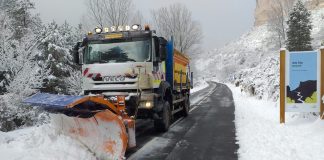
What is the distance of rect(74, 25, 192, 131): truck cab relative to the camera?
9.84 meters

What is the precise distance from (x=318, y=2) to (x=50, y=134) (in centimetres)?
11130

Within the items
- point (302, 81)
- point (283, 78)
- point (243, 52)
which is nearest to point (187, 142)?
point (283, 78)

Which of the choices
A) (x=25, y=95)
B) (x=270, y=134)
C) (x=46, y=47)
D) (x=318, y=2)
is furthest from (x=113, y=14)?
(x=318, y=2)

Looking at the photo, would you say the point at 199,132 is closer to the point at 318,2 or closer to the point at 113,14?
the point at 113,14

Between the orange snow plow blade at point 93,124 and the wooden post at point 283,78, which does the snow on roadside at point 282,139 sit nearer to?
the wooden post at point 283,78

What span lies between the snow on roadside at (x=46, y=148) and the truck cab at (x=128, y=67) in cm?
232

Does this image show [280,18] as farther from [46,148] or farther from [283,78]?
[46,148]

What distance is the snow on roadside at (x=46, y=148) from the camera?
6.59 m

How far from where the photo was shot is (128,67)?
9859mm

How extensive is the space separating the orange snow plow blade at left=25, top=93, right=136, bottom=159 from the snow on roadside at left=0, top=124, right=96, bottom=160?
0.23 meters

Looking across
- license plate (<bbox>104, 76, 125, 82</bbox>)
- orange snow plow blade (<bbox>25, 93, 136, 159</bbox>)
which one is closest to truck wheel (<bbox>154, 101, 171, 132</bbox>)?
license plate (<bbox>104, 76, 125, 82</bbox>)

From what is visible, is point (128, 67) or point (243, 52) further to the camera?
point (243, 52)

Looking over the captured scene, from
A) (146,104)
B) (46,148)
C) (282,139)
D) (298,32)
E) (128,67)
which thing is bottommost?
(282,139)

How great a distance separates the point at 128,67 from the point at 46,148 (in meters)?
3.47
